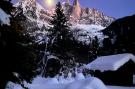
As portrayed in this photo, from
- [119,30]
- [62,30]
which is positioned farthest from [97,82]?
[62,30]

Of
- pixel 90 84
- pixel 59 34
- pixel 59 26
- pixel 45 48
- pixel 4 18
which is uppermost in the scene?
pixel 59 26

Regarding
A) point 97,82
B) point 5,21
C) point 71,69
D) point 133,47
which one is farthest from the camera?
point 71,69

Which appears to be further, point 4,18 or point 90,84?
point 90,84

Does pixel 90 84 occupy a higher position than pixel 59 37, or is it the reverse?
pixel 59 37

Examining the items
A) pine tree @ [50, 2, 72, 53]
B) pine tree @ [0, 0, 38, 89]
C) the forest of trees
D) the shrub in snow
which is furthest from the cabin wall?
pine tree @ [0, 0, 38, 89]

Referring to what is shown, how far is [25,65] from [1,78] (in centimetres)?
66

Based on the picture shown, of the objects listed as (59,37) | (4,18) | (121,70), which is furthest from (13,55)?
(59,37)

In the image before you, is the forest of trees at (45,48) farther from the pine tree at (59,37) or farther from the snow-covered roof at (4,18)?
the snow-covered roof at (4,18)

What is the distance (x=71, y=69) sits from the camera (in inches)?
1923

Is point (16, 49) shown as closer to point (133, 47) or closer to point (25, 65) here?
point (25, 65)

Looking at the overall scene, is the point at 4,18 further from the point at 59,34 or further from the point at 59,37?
the point at 59,34

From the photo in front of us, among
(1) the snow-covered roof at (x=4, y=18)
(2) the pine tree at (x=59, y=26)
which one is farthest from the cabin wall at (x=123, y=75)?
(1) the snow-covered roof at (x=4, y=18)

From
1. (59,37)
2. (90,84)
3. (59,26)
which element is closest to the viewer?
(90,84)

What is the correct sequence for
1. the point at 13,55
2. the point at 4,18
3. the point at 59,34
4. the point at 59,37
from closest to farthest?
the point at 4,18 → the point at 13,55 → the point at 59,37 → the point at 59,34
